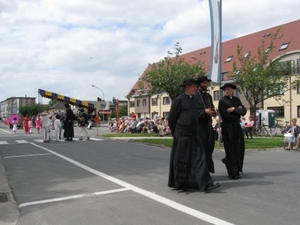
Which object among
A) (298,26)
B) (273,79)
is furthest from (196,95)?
(298,26)

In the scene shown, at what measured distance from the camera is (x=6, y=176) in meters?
8.88

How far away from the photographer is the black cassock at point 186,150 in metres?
6.34

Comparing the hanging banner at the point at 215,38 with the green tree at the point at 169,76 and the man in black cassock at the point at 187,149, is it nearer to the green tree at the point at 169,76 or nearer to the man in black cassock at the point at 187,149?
the man in black cassock at the point at 187,149

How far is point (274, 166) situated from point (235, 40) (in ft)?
175

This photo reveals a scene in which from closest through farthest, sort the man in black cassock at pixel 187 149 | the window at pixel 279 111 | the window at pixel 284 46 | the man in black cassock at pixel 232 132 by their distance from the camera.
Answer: the man in black cassock at pixel 187 149 → the man in black cassock at pixel 232 132 → the window at pixel 279 111 → the window at pixel 284 46

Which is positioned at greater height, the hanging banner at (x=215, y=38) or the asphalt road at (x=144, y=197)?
the hanging banner at (x=215, y=38)

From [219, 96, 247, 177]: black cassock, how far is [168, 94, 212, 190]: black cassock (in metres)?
1.22

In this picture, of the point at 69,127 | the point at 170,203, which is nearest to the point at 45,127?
the point at 69,127

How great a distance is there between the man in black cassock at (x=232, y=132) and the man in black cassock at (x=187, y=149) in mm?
1101

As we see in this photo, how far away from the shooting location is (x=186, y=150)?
20.9 ft

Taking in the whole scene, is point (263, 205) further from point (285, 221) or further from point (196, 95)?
point (196, 95)

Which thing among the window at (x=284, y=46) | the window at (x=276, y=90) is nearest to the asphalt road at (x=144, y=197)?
the window at (x=276, y=90)

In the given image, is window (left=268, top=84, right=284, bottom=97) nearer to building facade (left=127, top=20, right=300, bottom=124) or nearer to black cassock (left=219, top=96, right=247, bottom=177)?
building facade (left=127, top=20, right=300, bottom=124)

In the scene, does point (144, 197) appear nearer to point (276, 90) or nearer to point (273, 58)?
point (276, 90)
